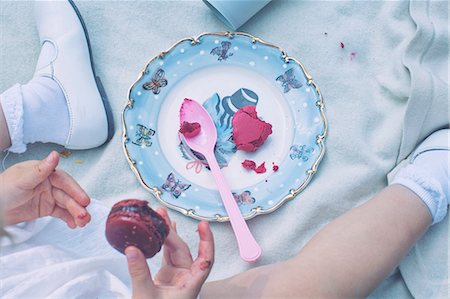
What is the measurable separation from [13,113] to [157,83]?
24 centimetres

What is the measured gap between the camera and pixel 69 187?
0.75 meters

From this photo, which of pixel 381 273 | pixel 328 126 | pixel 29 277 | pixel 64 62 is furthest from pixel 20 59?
pixel 381 273

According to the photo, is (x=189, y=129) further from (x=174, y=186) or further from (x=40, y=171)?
(x=40, y=171)

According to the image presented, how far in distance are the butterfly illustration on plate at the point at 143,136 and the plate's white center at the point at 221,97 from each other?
0.02 metres

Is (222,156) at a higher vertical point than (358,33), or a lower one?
lower

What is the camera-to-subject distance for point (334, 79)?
0.96 meters

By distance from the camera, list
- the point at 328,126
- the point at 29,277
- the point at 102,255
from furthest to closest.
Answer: the point at 328,126
the point at 102,255
the point at 29,277

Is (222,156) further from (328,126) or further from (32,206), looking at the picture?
(32,206)

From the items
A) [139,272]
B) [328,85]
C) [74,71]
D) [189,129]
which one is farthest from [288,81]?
[139,272]

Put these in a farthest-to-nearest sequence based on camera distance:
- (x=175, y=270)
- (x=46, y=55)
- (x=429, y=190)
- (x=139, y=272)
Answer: (x=46, y=55) < (x=429, y=190) < (x=175, y=270) < (x=139, y=272)

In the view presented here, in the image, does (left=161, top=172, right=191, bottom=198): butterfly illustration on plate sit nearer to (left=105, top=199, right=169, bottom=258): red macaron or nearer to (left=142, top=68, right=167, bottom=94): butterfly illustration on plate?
(left=142, top=68, right=167, bottom=94): butterfly illustration on plate

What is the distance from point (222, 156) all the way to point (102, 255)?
9.9 inches

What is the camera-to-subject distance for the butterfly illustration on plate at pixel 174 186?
0.89 metres

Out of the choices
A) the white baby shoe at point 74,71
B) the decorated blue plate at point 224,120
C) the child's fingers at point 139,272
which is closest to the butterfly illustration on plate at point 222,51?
the decorated blue plate at point 224,120
